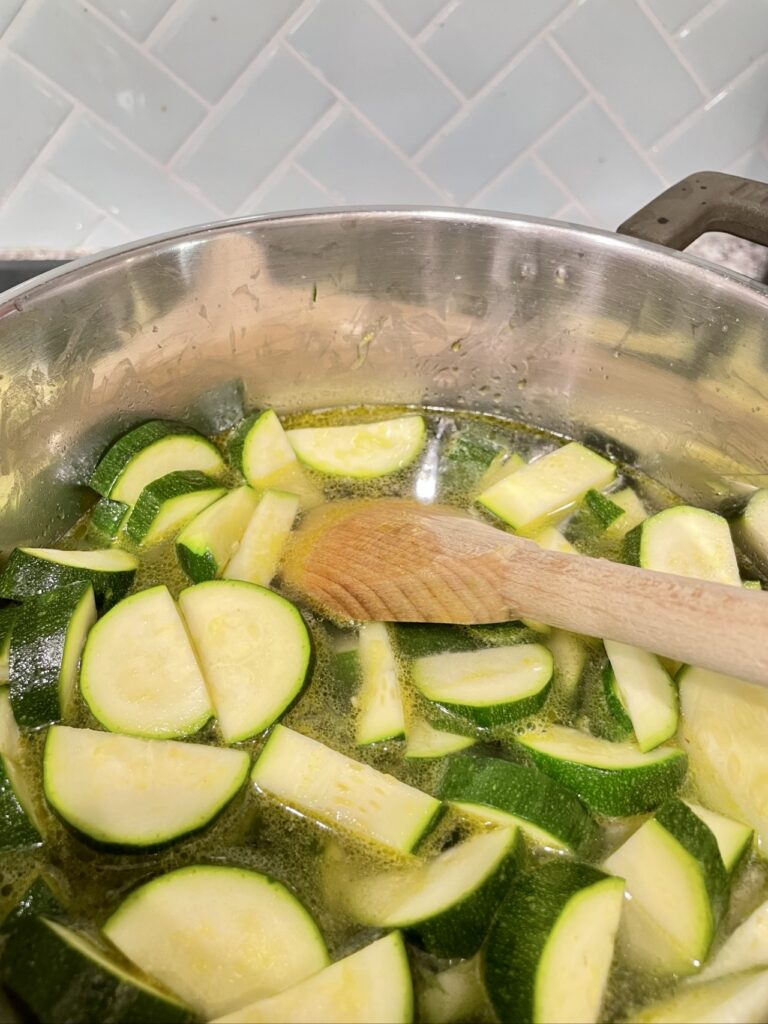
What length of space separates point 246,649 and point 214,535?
28 centimetres

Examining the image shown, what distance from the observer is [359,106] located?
1.90 metres

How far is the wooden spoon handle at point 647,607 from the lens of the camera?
1083 mm

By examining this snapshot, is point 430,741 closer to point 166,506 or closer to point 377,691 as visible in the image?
point 377,691

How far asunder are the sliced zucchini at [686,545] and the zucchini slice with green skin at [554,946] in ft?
2.06

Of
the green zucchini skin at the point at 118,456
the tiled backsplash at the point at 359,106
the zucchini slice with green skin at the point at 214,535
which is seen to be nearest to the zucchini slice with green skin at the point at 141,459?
the green zucchini skin at the point at 118,456

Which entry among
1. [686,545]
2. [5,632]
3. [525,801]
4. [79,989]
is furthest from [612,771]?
[5,632]

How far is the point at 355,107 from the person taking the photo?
1902mm

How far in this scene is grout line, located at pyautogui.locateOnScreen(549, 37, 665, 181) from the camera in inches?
73.0

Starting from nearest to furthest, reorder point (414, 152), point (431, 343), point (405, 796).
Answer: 1. point (405, 796)
2. point (431, 343)
3. point (414, 152)

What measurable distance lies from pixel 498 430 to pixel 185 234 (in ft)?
2.63

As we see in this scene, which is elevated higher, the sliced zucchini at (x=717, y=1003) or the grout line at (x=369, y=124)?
the grout line at (x=369, y=124)

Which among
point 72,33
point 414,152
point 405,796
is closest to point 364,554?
point 405,796

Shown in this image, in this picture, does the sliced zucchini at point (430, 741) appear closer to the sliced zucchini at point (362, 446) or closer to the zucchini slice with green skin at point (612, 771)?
the zucchini slice with green skin at point (612, 771)

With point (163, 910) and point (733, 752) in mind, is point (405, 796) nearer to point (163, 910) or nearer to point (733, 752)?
point (163, 910)
